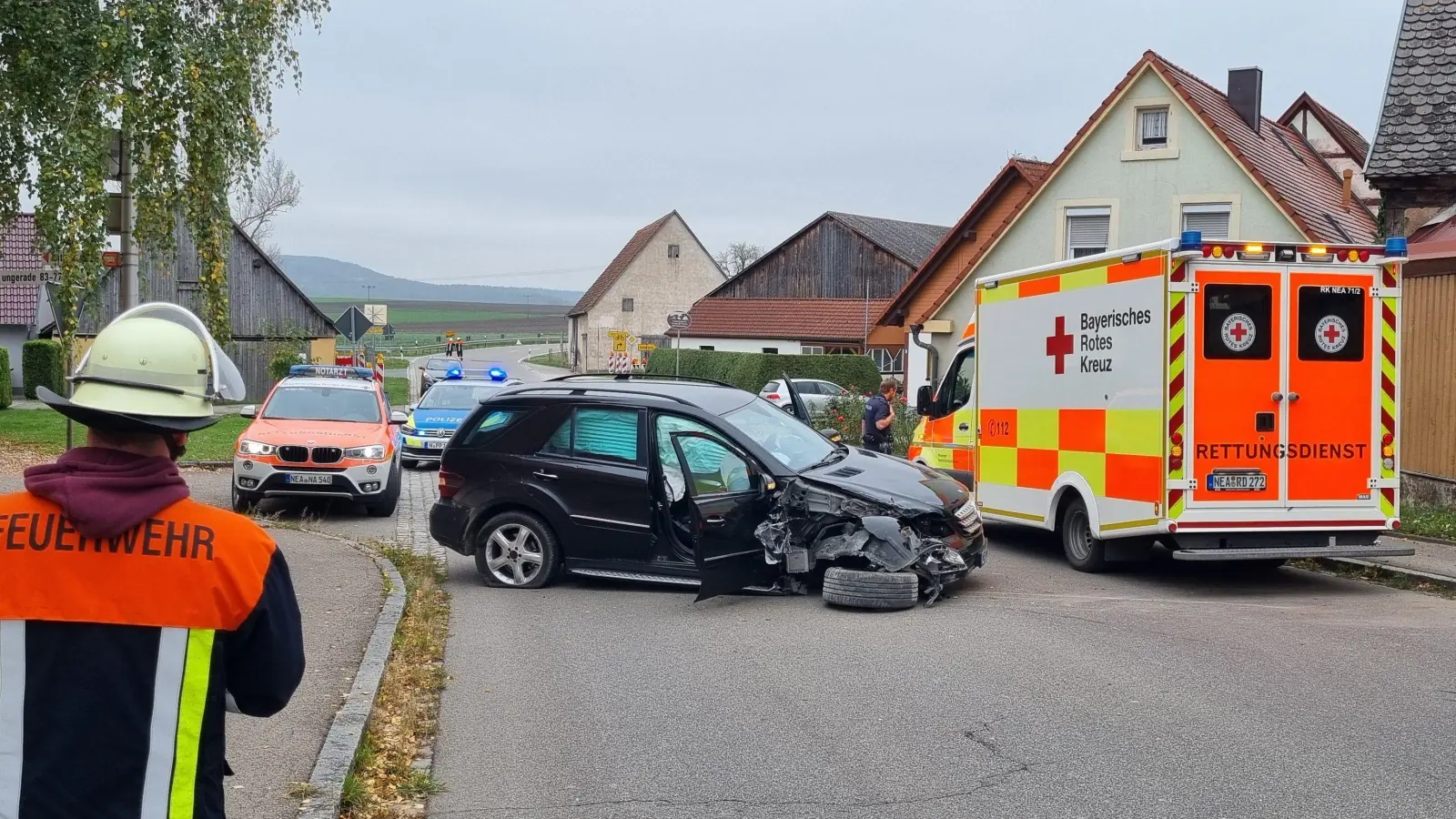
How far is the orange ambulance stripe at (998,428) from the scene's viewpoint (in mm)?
13914

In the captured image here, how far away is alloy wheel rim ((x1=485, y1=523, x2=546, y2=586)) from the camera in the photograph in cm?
1170

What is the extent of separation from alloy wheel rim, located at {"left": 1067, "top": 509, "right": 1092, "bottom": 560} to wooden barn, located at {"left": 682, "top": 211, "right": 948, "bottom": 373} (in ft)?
162

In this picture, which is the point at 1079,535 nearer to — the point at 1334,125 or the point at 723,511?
the point at 723,511

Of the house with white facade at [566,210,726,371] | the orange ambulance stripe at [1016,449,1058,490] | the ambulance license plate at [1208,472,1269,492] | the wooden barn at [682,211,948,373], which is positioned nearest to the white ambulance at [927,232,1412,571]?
the ambulance license plate at [1208,472,1269,492]

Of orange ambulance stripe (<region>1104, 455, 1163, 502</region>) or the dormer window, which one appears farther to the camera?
the dormer window

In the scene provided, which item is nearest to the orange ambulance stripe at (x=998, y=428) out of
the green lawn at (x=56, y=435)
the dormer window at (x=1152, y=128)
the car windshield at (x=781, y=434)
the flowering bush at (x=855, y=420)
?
the car windshield at (x=781, y=434)

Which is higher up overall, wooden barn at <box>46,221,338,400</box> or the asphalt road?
wooden barn at <box>46,221,338,400</box>

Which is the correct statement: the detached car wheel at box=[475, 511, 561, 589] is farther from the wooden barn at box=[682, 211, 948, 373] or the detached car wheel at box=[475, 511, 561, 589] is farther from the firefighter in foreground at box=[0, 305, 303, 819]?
the wooden barn at box=[682, 211, 948, 373]

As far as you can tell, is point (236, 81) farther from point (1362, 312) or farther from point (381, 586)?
point (1362, 312)

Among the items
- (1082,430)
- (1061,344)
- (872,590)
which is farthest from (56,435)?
(872,590)

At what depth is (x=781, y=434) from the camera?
11609 millimetres

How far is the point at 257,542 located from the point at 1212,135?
94.9 feet

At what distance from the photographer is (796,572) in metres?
10.8

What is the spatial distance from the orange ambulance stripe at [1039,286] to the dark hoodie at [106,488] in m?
10.9
